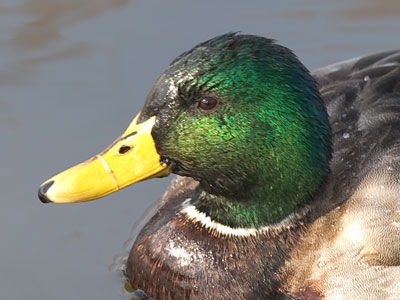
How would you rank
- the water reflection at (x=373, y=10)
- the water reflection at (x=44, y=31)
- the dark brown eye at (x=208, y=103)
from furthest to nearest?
1. the water reflection at (x=373, y=10)
2. the water reflection at (x=44, y=31)
3. the dark brown eye at (x=208, y=103)

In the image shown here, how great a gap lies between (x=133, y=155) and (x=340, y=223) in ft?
3.54

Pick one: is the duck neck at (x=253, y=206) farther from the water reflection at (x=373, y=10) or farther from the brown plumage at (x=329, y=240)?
the water reflection at (x=373, y=10)

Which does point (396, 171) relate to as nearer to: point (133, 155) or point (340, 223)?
point (340, 223)

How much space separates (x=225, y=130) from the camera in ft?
16.3

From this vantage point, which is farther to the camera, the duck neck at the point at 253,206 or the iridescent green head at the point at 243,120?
the duck neck at the point at 253,206

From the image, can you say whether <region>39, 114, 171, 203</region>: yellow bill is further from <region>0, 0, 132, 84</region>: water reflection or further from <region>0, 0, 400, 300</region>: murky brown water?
<region>0, 0, 132, 84</region>: water reflection

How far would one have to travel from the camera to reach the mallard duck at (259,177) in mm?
4965

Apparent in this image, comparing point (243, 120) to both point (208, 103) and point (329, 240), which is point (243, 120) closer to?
point (208, 103)

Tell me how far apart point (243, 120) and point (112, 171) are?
0.68 m

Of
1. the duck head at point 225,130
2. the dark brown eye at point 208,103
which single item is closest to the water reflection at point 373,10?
the duck head at point 225,130

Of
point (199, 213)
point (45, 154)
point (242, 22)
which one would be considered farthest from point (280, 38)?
point (199, 213)

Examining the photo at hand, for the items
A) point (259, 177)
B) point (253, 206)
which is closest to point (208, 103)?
point (259, 177)

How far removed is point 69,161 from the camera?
668 cm

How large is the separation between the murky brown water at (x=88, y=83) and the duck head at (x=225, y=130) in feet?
3.58
